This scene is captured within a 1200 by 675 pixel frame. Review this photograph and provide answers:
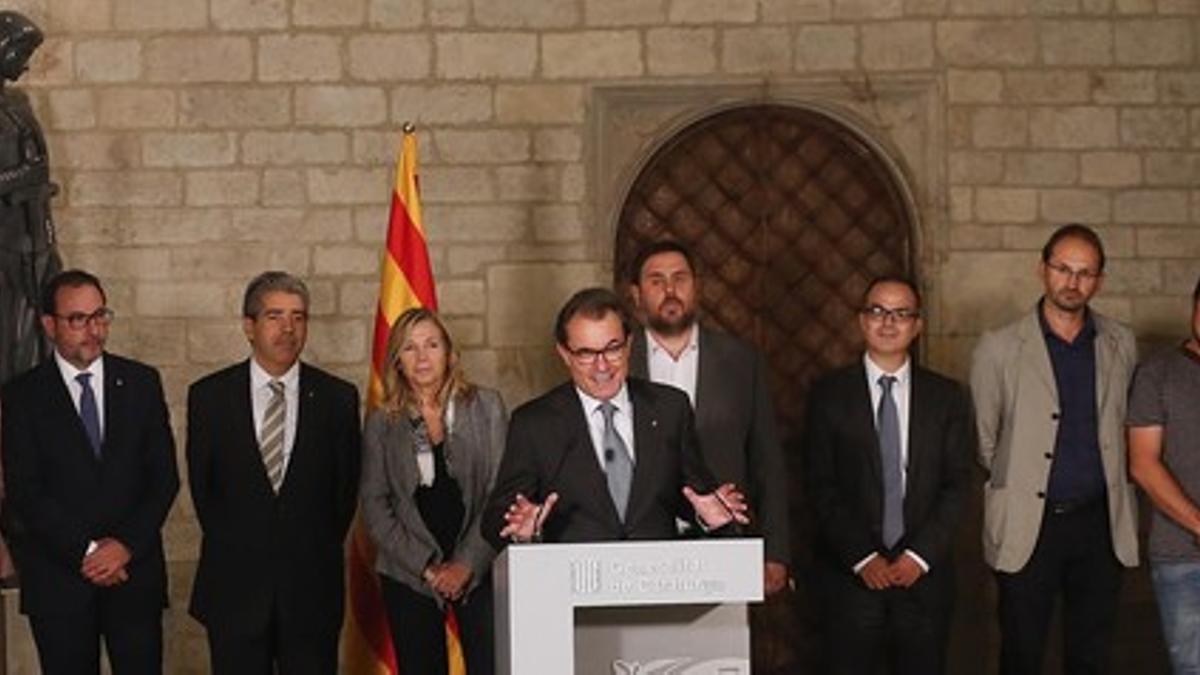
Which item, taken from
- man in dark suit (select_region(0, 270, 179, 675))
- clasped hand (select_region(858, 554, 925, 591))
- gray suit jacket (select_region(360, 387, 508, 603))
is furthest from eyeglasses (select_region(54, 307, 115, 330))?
clasped hand (select_region(858, 554, 925, 591))

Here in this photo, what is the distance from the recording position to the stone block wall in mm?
9328

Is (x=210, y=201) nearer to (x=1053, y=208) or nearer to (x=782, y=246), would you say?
(x=782, y=246)

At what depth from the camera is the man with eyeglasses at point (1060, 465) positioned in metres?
7.52

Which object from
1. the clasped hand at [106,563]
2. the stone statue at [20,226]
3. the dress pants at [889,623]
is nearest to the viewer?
the clasped hand at [106,563]

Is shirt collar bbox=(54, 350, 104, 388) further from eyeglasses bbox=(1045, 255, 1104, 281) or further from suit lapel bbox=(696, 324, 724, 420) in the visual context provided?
eyeglasses bbox=(1045, 255, 1104, 281)

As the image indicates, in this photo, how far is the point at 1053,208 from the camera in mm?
9352

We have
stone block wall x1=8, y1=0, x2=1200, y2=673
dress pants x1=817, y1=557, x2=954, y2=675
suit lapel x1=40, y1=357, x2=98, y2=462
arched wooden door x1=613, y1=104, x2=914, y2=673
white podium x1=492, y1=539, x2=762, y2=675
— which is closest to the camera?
white podium x1=492, y1=539, x2=762, y2=675

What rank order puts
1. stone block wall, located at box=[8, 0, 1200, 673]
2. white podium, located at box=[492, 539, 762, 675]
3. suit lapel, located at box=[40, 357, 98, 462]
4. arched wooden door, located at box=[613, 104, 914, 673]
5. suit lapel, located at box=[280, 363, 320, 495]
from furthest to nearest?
1. arched wooden door, located at box=[613, 104, 914, 673]
2. stone block wall, located at box=[8, 0, 1200, 673]
3. suit lapel, located at box=[280, 363, 320, 495]
4. suit lapel, located at box=[40, 357, 98, 462]
5. white podium, located at box=[492, 539, 762, 675]

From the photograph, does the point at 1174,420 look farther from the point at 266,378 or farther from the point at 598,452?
the point at 266,378

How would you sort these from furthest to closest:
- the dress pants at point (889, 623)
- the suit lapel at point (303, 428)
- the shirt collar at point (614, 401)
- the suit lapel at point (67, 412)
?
1. the dress pants at point (889, 623)
2. the suit lapel at point (303, 428)
3. the suit lapel at point (67, 412)
4. the shirt collar at point (614, 401)

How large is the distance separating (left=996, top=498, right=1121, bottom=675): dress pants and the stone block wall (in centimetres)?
183

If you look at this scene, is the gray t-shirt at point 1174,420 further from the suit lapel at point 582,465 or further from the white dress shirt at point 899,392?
the suit lapel at point 582,465

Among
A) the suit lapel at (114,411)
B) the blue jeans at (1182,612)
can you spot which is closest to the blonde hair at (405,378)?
the suit lapel at (114,411)

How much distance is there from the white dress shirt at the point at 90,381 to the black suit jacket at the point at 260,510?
258mm
